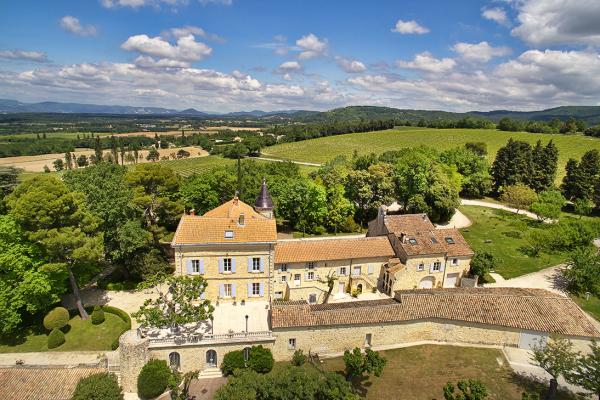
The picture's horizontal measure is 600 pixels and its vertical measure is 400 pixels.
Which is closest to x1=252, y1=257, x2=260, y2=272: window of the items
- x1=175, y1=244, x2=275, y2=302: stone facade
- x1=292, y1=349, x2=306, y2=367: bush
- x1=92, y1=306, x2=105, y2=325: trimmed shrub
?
x1=175, y1=244, x2=275, y2=302: stone facade

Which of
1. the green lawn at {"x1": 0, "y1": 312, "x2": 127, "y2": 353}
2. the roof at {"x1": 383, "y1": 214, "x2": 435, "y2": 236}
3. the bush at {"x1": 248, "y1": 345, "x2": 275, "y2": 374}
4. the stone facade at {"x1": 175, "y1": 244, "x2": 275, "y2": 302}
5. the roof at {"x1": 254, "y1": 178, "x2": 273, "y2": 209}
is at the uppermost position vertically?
the roof at {"x1": 254, "y1": 178, "x2": 273, "y2": 209}

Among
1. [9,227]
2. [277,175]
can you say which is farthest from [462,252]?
[9,227]

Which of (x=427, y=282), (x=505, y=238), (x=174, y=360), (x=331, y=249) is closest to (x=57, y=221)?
(x=174, y=360)

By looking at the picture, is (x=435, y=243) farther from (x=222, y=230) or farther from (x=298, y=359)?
(x=222, y=230)

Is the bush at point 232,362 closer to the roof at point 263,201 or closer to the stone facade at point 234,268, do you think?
the stone facade at point 234,268

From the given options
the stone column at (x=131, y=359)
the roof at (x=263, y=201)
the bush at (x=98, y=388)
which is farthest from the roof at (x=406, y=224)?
the bush at (x=98, y=388)

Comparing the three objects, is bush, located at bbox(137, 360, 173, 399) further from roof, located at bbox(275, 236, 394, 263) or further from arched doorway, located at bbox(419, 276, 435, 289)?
arched doorway, located at bbox(419, 276, 435, 289)
